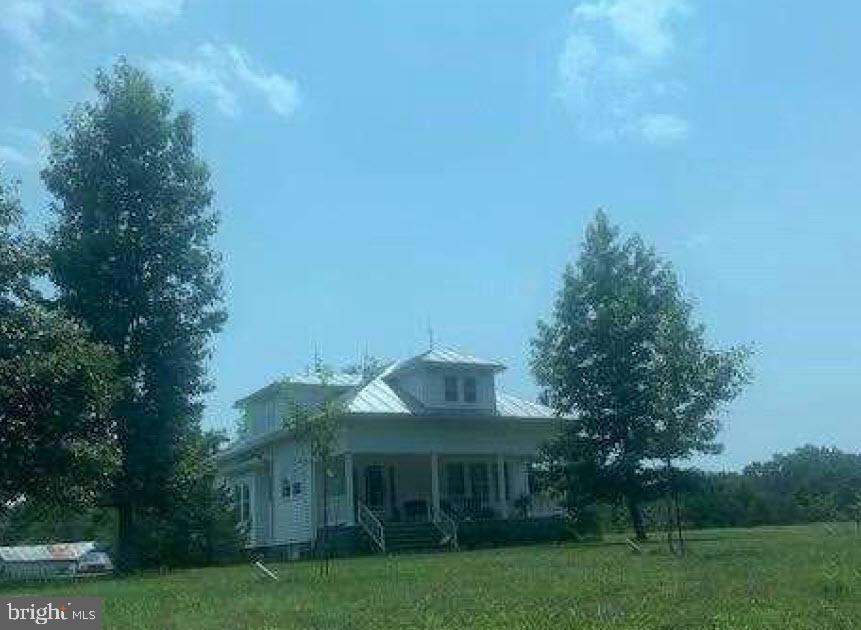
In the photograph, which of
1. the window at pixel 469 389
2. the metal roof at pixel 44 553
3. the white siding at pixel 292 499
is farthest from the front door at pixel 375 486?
the metal roof at pixel 44 553

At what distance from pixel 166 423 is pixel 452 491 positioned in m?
13.1

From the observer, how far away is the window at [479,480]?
43.2 metres

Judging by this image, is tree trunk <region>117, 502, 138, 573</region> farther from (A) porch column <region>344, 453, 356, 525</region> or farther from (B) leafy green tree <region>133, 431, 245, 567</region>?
(A) porch column <region>344, 453, 356, 525</region>

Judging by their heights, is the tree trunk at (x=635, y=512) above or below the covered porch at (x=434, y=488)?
below

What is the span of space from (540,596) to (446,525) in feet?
76.3

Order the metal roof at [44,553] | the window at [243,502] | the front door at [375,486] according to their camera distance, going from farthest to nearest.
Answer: the metal roof at [44,553]
the window at [243,502]
the front door at [375,486]

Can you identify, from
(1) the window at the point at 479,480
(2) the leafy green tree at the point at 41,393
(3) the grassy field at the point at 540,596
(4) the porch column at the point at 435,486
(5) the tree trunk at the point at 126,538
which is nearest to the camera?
(3) the grassy field at the point at 540,596

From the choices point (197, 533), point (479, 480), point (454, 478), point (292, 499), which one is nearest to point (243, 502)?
point (197, 533)

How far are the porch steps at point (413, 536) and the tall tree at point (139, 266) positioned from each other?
7221mm

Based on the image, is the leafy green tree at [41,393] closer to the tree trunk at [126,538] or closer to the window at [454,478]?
the tree trunk at [126,538]

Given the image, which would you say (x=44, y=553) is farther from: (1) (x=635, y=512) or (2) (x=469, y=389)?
(1) (x=635, y=512)

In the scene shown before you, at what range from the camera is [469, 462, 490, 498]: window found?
43219mm

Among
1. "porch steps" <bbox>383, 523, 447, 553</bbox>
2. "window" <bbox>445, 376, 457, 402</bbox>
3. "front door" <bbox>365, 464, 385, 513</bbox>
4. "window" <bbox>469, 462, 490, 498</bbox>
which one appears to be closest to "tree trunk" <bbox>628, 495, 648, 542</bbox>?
"porch steps" <bbox>383, 523, 447, 553</bbox>

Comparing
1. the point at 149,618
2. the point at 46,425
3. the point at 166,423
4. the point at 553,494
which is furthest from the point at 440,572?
the point at 553,494
